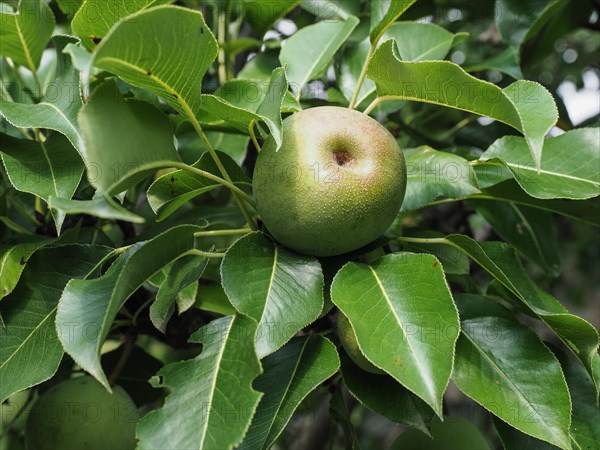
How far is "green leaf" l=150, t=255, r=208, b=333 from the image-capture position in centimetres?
107

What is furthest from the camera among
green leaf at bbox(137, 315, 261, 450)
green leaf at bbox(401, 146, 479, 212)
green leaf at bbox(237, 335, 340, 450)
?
green leaf at bbox(401, 146, 479, 212)

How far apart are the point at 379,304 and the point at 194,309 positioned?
61 centimetres

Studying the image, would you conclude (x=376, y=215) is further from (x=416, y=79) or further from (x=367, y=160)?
(x=416, y=79)

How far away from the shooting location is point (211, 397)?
94cm

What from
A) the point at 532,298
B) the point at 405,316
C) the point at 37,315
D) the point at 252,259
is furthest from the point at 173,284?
the point at 532,298

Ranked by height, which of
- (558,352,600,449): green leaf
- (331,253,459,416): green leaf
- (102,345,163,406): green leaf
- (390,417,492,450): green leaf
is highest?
(331,253,459,416): green leaf

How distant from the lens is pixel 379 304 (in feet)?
3.33

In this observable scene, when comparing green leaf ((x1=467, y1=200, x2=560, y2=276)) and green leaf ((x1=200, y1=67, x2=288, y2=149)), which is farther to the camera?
green leaf ((x1=467, y1=200, x2=560, y2=276))

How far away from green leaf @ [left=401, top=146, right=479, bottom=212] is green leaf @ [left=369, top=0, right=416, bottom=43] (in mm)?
238

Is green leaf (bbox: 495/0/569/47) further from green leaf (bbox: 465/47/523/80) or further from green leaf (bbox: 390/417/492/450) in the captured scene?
green leaf (bbox: 390/417/492/450)

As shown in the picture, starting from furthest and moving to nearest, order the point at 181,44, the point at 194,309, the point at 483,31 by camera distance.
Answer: the point at 483,31
the point at 194,309
the point at 181,44

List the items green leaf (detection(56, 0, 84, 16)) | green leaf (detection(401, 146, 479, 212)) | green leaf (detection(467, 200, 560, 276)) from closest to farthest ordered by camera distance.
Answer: green leaf (detection(401, 146, 479, 212))
green leaf (detection(56, 0, 84, 16))
green leaf (detection(467, 200, 560, 276))

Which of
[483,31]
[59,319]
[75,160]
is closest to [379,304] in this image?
[59,319]

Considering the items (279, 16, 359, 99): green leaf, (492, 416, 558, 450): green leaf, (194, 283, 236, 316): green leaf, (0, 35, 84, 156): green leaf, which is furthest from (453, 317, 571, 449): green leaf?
(0, 35, 84, 156): green leaf
